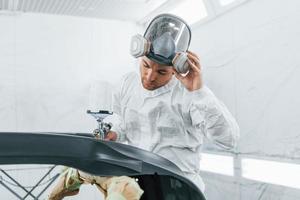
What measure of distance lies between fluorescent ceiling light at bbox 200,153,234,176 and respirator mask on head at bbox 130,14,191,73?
0.85 m

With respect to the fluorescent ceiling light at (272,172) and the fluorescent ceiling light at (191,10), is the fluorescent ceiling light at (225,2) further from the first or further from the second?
the fluorescent ceiling light at (272,172)

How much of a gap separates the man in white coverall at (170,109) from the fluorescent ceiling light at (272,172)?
0.42m

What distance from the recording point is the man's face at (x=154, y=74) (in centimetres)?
145

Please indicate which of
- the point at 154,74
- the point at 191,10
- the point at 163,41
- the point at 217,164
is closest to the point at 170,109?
the point at 154,74

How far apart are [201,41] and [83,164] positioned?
188cm

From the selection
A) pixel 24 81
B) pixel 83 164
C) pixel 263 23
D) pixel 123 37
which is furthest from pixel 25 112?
pixel 83 164

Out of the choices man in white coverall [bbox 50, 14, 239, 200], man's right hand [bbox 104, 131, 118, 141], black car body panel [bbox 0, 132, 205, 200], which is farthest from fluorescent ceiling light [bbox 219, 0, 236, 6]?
black car body panel [bbox 0, 132, 205, 200]

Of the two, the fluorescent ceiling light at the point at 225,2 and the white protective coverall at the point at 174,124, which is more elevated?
the fluorescent ceiling light at the point at 225,2

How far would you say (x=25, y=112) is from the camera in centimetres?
269

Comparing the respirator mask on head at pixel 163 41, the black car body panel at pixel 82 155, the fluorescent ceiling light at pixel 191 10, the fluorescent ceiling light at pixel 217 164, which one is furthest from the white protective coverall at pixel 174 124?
the fluorescent ceiling light at pixel 191 10

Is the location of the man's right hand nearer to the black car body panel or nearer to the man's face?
the man's face

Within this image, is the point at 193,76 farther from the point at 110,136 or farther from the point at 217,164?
the point at 217,164

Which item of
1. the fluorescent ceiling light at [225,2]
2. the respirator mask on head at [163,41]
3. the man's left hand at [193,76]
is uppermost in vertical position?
the fluorescent ceiling light at [225,2]

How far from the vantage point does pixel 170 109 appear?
145 centimetres
